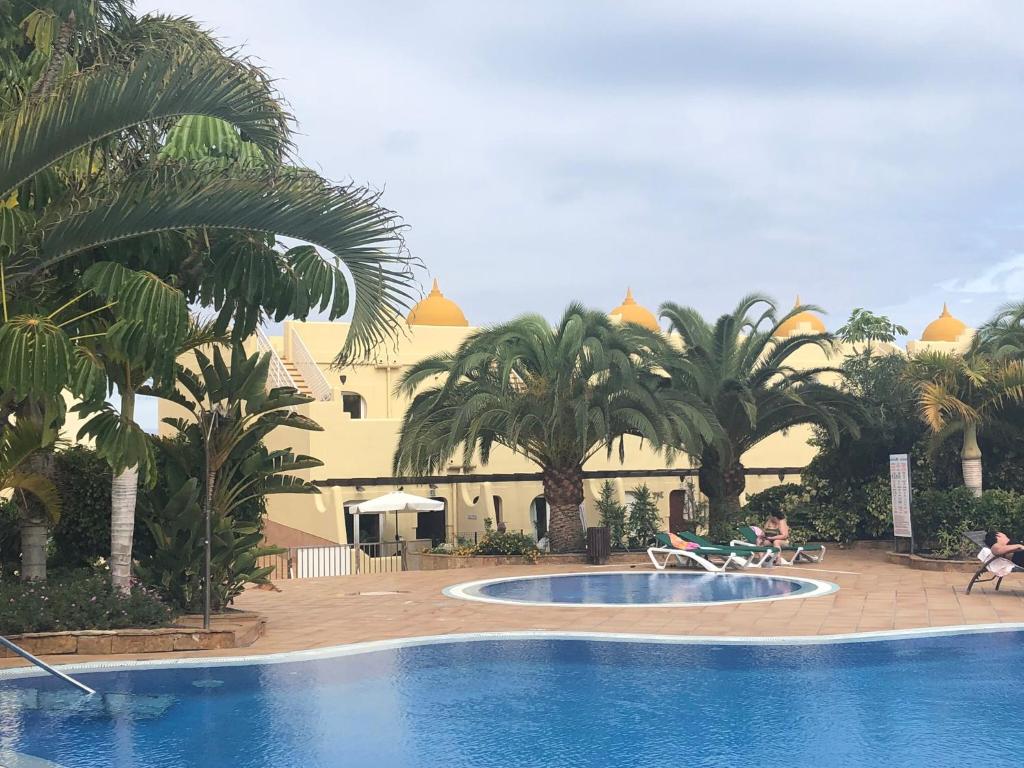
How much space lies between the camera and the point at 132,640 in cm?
1133

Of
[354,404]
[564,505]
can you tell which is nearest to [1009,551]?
[564,505]

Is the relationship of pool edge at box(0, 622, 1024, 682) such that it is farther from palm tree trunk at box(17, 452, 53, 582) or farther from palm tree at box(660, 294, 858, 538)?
palm tree at box(660, 294, 858, 538)

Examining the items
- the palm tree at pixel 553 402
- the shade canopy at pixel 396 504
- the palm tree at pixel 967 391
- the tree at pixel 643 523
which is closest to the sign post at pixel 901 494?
the palm tree at pixel 967 391

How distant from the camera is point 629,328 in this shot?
22.7 meters

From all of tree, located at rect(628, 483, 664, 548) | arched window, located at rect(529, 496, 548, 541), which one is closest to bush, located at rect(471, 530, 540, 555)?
tree, located at rect(628, 483, 664, 548)

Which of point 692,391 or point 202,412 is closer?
point 202,412

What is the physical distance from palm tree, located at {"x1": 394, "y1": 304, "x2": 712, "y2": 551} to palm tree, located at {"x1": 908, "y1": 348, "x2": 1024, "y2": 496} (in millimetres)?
4178

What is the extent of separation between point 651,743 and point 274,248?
620 centimetres

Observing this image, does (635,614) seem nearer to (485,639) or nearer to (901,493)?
(485,639)

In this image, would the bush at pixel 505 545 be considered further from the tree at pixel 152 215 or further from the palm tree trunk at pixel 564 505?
the tree at pixel 152 215

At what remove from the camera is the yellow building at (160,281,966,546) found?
28.0 meters

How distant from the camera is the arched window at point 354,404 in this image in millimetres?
34153

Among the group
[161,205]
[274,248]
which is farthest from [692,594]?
[161,205]

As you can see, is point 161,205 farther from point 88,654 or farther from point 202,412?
point 88,654
